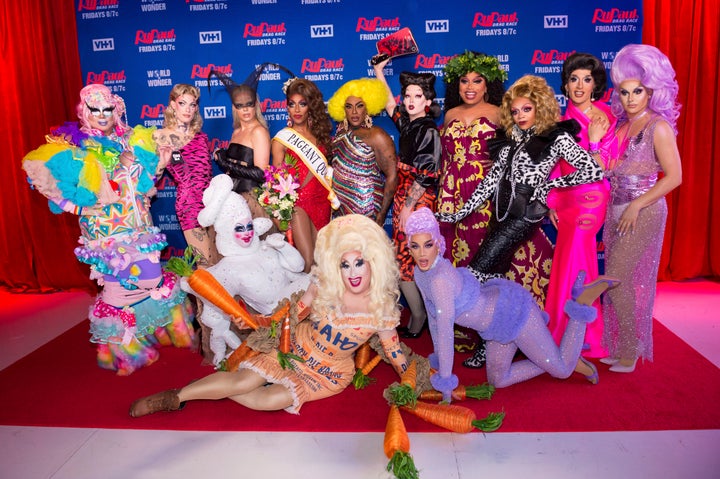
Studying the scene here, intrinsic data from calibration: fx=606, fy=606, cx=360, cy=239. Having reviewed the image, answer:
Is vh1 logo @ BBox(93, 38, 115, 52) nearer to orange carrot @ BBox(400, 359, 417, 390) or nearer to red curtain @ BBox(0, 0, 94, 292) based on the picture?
red curtain @ BBox(0, 0, 94, 292)

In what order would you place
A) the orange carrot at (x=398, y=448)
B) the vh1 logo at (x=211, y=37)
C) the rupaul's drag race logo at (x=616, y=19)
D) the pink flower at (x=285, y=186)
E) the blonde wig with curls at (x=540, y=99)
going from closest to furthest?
1. the orange carrot at (x=398, y=448)
2. the blonde wig with curls at (x=540, y=99)
3. the pink flower at (x=285, y=186)
4. the rupaul's drag race logo at (x=616, y=19)
5. the vh1 logo at (x=211, y=37)

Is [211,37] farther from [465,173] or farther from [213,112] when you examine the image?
[465,173]

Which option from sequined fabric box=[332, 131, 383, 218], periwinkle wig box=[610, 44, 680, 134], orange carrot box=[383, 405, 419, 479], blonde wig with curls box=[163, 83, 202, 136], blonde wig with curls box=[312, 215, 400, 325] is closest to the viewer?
orange carrot box=[383, 405, 419, 479]

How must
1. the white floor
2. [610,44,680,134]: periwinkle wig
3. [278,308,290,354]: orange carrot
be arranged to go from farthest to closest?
[610,44,680,134]: periwinkle wig → [278,308,290,354]: orange carrot → the white floor

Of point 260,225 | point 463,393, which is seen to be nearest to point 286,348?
point 260,225

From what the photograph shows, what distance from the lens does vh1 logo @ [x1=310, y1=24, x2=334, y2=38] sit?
5879mm

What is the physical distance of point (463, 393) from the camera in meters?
3.93

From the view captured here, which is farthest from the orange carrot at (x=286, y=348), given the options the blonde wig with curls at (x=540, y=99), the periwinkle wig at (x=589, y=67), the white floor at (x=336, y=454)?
the periwinkle wig at (x=589, y=67)

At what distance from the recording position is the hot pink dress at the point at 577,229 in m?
4.38

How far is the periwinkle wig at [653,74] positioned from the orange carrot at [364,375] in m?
2.59

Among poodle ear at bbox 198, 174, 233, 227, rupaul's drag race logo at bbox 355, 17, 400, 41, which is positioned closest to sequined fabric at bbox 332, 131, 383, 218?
poodle ear at bbox 198, 174, 233, 227

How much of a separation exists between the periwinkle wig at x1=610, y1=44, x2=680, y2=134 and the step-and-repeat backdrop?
157cm

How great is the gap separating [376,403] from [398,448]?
77 centimetres

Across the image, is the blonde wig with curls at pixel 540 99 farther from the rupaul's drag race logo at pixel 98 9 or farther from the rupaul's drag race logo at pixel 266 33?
the rupaul's drag race logo at pixel 98 9
